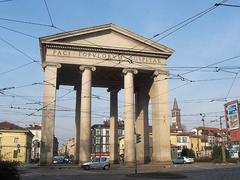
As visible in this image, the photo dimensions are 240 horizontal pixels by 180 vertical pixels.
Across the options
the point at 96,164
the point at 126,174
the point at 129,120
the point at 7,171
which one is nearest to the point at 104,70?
the point at 129,120

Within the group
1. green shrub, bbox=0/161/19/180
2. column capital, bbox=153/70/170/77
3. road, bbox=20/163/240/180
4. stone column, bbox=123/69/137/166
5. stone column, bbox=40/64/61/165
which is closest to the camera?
green shrub, bbox=0/161/19/180

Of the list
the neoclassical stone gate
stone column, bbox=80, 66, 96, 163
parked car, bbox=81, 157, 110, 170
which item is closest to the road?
parked car, bbox=81, 157, 110, 170

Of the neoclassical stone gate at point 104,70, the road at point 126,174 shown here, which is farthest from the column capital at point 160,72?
the road at point 126,174

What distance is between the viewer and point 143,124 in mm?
54844

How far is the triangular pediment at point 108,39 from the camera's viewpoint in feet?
153

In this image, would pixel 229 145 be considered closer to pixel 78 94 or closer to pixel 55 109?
pixel 78 94

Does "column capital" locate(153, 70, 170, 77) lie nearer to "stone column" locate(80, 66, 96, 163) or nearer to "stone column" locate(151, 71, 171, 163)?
"stone column" locate(151, 71, 171, 163)

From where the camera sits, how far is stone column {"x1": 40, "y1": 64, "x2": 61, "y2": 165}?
141 ft

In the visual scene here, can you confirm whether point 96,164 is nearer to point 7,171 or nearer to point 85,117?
point 85,117

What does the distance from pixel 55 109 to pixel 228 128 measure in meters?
60.9

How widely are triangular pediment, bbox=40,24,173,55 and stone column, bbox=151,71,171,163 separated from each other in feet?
12.7

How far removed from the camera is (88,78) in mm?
46125

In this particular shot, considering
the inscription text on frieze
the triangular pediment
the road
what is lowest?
the road

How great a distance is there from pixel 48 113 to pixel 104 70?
9.93m
